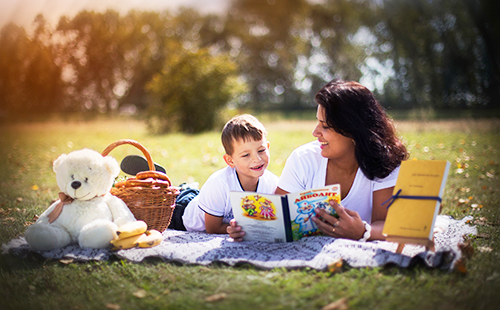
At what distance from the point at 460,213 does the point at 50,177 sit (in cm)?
660

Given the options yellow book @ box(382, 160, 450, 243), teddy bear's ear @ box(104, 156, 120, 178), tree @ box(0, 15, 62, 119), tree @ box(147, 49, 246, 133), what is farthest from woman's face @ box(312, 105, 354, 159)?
tree @ box(147, 49, 246, 133)

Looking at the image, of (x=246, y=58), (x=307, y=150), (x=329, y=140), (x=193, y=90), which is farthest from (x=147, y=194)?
(x=246, y=58)

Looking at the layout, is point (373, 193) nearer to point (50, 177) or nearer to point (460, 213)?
point (460, 213)

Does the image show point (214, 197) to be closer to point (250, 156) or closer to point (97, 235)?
point (250, 156)

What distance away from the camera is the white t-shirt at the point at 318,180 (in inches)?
123

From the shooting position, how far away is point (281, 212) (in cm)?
279

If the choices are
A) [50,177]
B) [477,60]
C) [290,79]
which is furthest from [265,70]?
[50,177]

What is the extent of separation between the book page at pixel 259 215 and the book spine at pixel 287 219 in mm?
21

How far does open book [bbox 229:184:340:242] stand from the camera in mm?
2746

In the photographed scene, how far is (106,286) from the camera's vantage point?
7.77 feet

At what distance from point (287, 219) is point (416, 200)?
88 cm

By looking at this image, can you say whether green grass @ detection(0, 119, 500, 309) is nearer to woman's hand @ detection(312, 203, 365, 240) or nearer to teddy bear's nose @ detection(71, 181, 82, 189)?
woman's hand @ detection(312, 203, 365, 240)

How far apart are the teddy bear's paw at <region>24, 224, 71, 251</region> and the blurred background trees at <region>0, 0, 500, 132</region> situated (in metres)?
5.33

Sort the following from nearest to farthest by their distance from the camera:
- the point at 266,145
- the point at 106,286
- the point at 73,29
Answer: the point at 106,286 → the point at 266,145 → the point at 73,29
